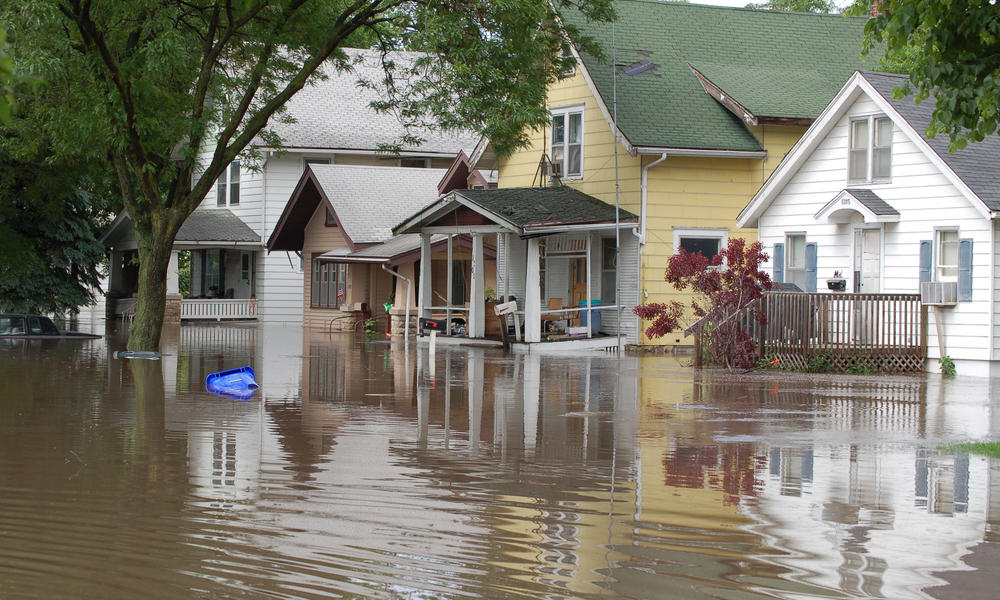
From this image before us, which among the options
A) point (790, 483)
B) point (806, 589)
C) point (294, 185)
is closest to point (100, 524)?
point (806, 589)

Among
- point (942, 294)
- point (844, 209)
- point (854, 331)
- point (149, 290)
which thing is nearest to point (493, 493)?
point (854, 331)

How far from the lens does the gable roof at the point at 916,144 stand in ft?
70.4

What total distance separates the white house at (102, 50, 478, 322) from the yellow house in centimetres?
1354

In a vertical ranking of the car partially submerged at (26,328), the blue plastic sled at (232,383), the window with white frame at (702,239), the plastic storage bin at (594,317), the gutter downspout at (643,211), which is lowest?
the blue plastic sled at (232,383)

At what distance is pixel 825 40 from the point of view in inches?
1375

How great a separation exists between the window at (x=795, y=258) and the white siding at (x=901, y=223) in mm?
260

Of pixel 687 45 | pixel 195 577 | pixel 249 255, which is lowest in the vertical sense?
pixel 195 577

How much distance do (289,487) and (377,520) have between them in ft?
4.93

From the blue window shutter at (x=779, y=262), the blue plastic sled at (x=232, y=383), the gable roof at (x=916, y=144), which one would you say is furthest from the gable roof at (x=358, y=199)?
the blue plastic sled at (x=232, y=383)

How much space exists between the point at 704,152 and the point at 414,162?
20.7 metres

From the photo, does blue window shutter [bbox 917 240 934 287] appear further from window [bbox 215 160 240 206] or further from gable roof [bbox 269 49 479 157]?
window [bbox 215 160 240 206]

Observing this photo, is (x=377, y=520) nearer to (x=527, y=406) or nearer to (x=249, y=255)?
(x=527, y=406)

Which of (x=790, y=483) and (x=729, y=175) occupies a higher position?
(x=729, y=175)

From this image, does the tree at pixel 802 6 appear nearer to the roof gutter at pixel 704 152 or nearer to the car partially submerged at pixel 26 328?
the roof gutter at pixel 704 152
